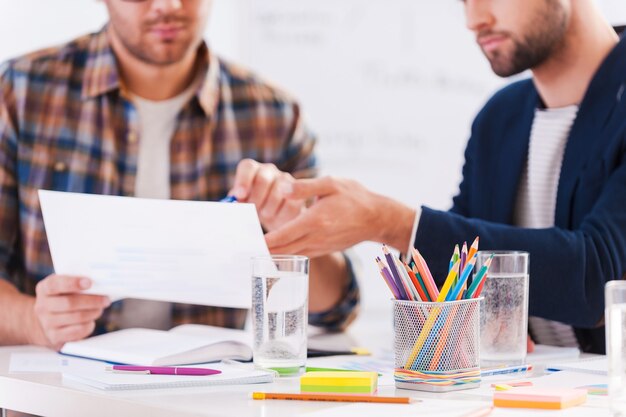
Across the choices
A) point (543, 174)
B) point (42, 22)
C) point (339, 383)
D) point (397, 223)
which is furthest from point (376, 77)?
point (339, 383)

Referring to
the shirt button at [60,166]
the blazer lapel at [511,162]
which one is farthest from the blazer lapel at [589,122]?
the shirt button at [60,166]

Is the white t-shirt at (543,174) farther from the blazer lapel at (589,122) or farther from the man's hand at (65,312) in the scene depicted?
the man's hand at (65,312)

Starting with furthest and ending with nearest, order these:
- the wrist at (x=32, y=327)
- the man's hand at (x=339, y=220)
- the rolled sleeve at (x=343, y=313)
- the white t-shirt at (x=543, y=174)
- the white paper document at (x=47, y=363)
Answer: the rolled sleeve at (x=343, y=313) < the white t-shirt at (x=543, y=174) < the wrist at (x=32, y=327) < the man's hand at (x=339, y=220) < the white paper document at (x=47, y=363)

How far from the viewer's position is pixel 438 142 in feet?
11.5

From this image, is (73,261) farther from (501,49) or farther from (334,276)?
(501,49)

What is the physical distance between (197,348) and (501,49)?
0.87 meters

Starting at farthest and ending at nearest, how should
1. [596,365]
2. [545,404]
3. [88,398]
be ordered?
[596,365]
[88,398]
[545,404]

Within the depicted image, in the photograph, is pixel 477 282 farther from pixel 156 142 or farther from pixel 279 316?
pixel 156 142

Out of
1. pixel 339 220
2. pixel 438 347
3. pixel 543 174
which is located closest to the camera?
pixel 438 347

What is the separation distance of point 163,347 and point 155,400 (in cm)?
32

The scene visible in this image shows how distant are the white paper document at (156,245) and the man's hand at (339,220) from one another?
0.11m

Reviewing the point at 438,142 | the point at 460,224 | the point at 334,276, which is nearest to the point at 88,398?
the point at 460,224

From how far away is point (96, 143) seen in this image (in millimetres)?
2066

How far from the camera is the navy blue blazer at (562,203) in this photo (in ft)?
4.73
